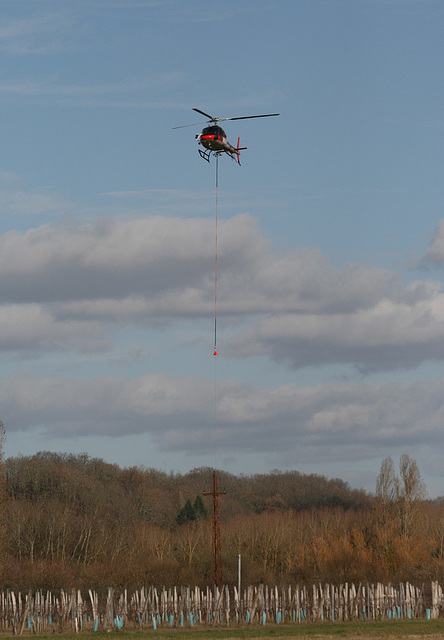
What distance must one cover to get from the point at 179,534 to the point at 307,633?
46761 millimetres

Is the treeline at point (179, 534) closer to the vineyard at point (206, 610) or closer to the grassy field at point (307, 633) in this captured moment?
the vineyard at point (206, 610)

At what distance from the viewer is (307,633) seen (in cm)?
3541

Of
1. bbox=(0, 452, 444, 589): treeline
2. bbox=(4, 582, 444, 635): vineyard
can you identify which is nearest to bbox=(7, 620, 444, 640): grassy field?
bbox=(4, 582, 444, 635): vineyard

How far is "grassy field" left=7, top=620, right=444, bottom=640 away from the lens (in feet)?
110

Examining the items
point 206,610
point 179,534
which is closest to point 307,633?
point 206,610

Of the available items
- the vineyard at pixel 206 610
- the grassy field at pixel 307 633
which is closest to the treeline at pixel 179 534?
the vineyard at pixel 206 610

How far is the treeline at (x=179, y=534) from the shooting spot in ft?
193

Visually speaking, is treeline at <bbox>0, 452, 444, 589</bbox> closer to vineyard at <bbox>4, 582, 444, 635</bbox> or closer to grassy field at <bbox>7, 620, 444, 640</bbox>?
vineyard at <bbox>4, 582, 444, 635</bbox>

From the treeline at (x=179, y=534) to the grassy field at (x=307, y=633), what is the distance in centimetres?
1452

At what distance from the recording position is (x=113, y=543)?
75688mm

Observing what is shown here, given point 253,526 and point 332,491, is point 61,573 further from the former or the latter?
point 332,491

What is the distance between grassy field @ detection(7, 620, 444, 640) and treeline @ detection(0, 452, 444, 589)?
1452 cm

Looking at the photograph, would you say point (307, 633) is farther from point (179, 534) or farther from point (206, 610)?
point (179, 534)

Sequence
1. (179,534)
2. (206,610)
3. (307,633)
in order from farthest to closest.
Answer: (179,534) < (206,610) < (307,633)
